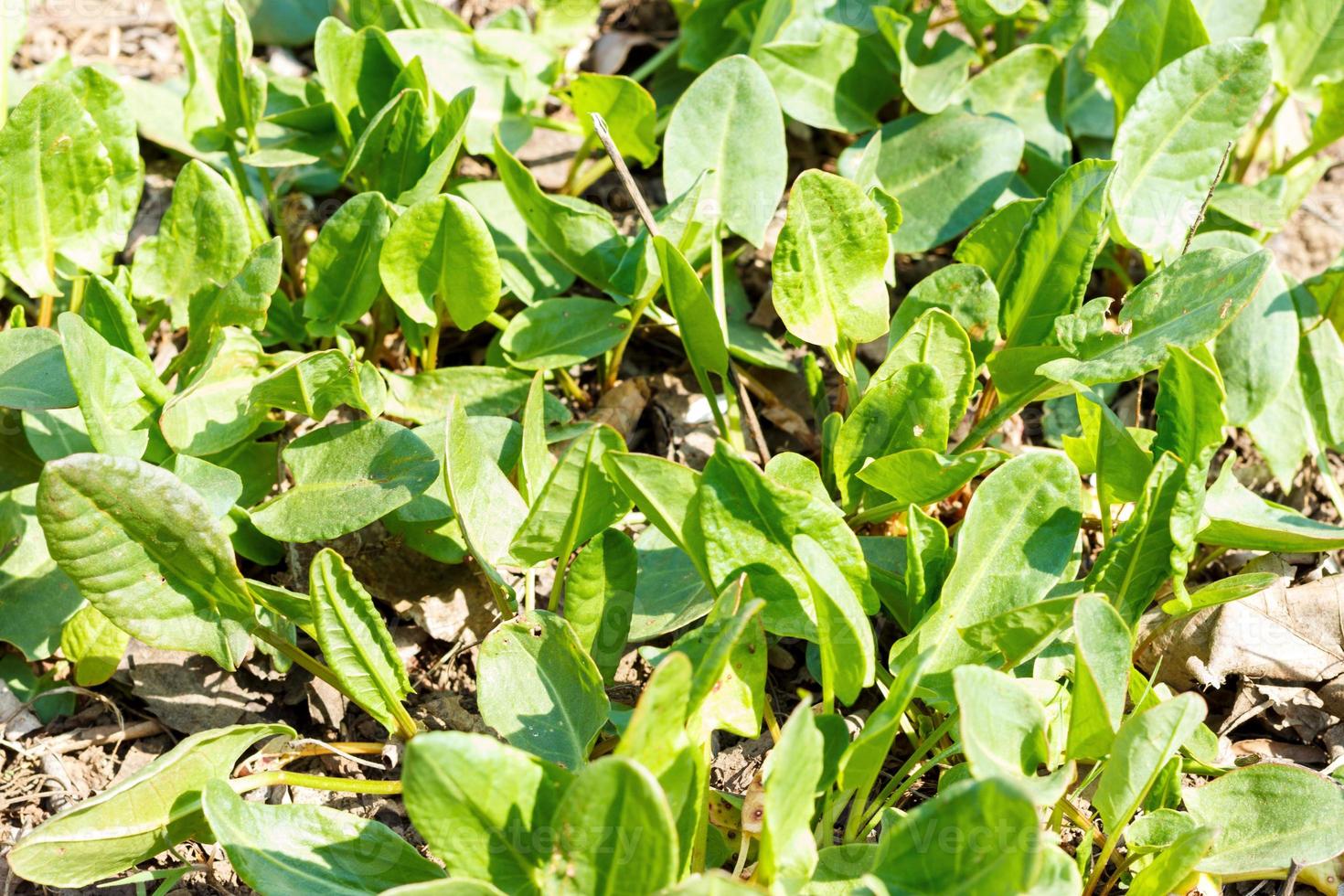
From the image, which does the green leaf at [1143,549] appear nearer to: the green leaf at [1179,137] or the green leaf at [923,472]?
Result: the green leaf at [923,472]

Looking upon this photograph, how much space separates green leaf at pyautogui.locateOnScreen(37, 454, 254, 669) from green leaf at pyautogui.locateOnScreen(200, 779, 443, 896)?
1.04 ft

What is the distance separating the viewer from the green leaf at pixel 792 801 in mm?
1257

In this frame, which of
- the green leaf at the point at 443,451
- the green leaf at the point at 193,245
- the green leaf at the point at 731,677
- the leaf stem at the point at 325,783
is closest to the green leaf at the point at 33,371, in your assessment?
the green leaf at the point at 193,245

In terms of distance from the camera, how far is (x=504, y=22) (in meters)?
2.64

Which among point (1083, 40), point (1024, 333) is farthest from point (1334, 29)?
point (1024, 333)

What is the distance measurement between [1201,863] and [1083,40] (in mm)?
1742

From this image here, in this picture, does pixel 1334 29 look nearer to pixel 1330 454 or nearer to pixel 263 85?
pixel 1330 454

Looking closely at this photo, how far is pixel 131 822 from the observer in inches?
59.8

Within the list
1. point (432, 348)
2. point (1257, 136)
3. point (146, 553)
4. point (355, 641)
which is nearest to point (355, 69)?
point (432, 348)

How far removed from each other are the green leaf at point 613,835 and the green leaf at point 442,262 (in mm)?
984

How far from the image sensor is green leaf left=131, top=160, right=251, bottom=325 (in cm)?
209

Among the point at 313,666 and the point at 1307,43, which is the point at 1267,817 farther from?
the point at 1307,43

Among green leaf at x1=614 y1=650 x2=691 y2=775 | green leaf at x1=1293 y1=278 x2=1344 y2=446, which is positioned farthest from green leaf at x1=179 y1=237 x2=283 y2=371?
green leaf at x1=1293 y1=278 x2=1344 y2=446

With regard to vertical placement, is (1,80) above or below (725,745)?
above
